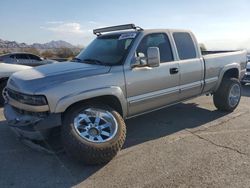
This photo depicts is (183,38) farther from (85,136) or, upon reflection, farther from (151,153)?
(85,136)

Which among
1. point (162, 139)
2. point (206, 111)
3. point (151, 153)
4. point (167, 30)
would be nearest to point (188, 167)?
point (151, 153)

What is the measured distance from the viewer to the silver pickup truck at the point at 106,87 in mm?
4031

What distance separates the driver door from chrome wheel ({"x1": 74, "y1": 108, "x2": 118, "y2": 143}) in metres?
0.57

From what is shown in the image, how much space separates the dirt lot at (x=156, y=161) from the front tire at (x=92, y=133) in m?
0.19

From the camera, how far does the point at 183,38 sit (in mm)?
5965

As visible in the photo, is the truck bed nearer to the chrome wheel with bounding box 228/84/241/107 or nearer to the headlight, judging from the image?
the chrome wheel with bounding box 228/84/241/107

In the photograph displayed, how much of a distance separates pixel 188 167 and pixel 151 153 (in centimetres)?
66

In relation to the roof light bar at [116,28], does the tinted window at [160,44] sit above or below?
below

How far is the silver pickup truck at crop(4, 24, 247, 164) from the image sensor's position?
4031 mm

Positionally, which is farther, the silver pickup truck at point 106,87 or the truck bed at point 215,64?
the truck bed at point 215,64

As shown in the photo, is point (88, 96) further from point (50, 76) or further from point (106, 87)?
point (50, 76)

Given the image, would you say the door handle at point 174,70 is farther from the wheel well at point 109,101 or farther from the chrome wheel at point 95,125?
the chrome wheel at point 95,125

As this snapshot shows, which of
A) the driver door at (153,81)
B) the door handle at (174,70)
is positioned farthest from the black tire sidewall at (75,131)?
the door handle at (174,70)

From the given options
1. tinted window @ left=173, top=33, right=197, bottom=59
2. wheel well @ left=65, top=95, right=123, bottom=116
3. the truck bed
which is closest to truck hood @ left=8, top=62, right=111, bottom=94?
wheel well @ left=65, top=95, right=123, bottom=116
